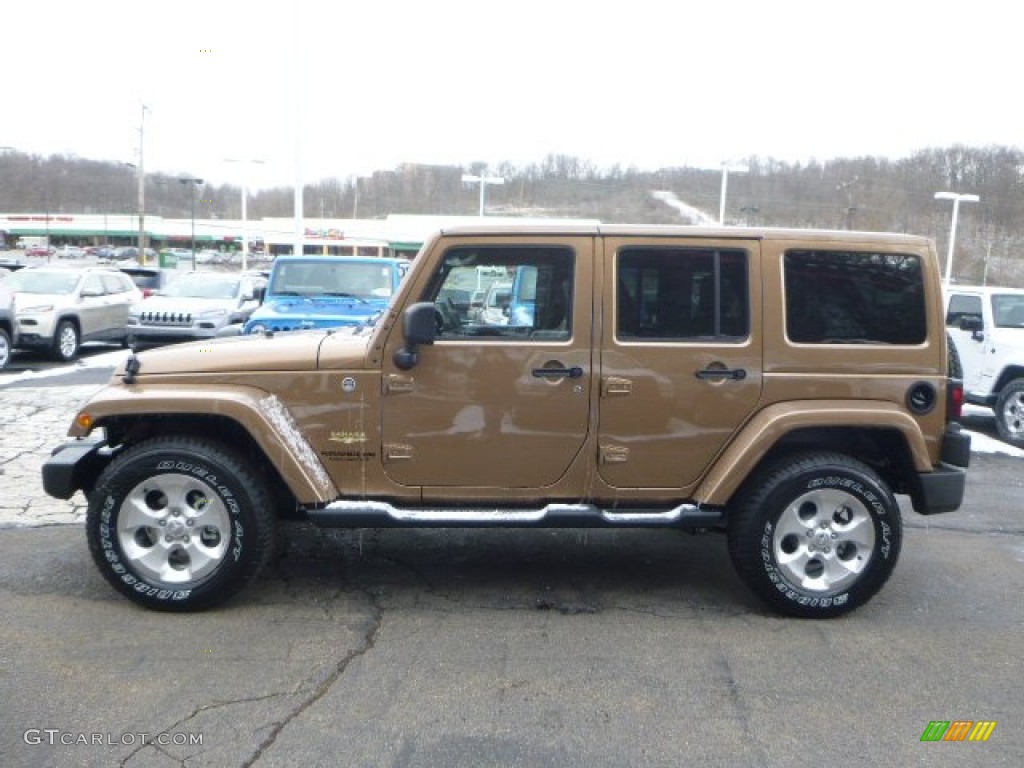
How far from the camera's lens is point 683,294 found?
4.43 m

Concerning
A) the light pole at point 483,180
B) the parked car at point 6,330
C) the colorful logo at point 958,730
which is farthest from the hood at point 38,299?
the colorful logo at point 958,730

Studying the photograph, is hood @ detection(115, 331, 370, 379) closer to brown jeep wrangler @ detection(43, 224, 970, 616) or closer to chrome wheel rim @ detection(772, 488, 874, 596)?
brown jeep wrangler @ detection(43, 224, 970, 616)

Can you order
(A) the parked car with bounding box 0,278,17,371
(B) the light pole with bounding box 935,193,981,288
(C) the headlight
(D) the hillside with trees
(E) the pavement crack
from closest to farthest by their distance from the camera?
(E) the pavement crack → (D) the hillside with trees → (A) the parked car with bounding box 0,278,17,371 → (C) the headlight → (B) the light pole with bounding box 935,193,981,288

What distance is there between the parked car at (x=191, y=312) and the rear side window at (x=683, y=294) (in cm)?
1152

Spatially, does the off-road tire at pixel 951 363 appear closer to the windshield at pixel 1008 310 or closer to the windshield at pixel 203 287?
the windshield at pixel 1008 310

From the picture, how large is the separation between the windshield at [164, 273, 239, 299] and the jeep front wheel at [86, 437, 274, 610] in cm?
1287

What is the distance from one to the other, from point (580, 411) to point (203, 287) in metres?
14.0

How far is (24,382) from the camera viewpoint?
12172 millimetres

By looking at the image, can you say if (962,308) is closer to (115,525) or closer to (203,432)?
(203,432)

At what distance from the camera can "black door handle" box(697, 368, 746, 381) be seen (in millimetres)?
4363

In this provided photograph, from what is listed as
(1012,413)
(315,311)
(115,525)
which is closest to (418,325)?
(115,525)

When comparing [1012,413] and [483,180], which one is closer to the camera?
[1012,413]

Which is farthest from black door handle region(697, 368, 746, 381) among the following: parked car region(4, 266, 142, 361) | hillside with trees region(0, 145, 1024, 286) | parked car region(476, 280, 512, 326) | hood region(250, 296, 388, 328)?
parked car region(4, 266, 142, 361)

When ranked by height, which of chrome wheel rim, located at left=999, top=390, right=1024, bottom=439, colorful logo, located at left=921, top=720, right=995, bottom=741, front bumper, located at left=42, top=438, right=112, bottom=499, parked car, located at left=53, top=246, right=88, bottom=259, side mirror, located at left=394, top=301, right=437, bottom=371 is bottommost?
colorful logo, located at left=921, top=720, right=995, bottom=741
